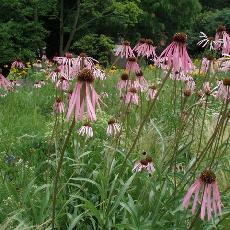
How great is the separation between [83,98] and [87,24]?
14.5 m

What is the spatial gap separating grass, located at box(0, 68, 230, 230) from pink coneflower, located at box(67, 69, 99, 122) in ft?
2.05

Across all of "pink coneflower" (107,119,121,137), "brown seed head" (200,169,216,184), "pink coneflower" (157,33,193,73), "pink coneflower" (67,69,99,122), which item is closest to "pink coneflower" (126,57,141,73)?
"pink coneflower" (107,119,121,137)

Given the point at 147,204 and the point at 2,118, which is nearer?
the point at 147,204

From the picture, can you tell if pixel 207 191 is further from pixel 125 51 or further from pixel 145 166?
pixel 125 51

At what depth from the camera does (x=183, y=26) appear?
20609mm

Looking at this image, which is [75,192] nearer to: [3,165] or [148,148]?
[3,165]

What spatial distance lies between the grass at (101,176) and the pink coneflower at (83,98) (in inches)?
24.6

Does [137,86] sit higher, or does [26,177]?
[137,86]

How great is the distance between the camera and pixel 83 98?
1.40 metres

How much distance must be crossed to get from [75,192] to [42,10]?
12.1m

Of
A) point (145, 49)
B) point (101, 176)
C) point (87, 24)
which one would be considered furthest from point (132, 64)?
point (87, 24)

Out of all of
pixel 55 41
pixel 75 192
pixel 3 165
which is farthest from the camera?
pixel 55 41

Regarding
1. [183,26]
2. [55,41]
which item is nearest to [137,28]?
[183,26]

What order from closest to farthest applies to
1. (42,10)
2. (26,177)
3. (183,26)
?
(26,177)
(42,10)
(183,26)
